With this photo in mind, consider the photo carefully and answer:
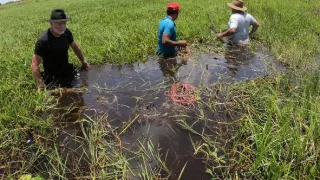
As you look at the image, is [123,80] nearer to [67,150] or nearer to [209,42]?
[67,150]

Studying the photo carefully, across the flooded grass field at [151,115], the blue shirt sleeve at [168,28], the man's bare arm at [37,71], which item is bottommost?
the flooded grass field at [151,115]

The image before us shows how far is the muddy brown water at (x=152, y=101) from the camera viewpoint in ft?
12.5

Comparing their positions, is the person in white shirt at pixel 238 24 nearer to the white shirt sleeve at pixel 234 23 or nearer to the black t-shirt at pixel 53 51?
the white shirt sleeve at pixel 234 23

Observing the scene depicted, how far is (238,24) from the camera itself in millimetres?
7754

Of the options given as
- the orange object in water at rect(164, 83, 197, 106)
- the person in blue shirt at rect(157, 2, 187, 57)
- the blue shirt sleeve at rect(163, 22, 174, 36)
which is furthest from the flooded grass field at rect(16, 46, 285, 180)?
the blue shirt sleeve at rect(163, 22, 174, 36)

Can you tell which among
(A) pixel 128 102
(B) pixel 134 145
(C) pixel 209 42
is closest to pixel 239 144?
(B) pixel 134 145

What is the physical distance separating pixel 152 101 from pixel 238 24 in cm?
393

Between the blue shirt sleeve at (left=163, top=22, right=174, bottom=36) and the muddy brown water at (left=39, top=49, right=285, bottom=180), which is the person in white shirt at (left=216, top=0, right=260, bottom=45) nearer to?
the muddy brown water at (left=39, top=49, right=285, bottom=180)

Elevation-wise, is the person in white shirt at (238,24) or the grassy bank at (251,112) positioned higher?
the person in white shirt at (238,24)

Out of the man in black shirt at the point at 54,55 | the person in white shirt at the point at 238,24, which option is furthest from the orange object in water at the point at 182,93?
the person in white shirt at the point at 238,24

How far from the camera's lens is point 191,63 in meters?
7.13

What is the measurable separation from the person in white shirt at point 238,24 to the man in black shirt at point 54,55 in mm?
3958

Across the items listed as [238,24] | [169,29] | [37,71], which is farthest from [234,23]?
[37,71]

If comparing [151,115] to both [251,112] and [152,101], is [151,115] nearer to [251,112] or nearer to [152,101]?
[152,101]
